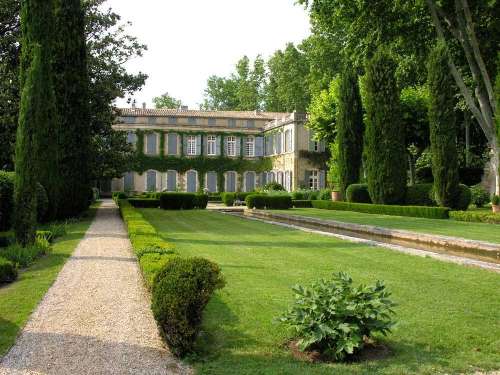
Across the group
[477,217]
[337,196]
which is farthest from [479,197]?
[337,196]

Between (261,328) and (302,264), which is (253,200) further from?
(261,328)

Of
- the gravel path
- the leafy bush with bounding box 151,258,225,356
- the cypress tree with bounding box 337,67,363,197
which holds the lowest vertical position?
the gravel path

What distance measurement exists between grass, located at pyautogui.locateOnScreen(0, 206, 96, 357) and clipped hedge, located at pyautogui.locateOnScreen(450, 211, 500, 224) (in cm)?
1284

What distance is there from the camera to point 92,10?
2325 centimetres

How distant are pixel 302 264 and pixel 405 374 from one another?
452cm

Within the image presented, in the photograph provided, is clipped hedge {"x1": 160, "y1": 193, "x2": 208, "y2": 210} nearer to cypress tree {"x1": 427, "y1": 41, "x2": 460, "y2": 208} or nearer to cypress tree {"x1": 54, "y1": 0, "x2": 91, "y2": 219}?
cypress tree {"x1": 54, "y1": 0, "x2": 91, "y2": 219}

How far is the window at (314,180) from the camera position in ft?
133

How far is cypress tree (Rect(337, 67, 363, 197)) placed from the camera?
2895cm

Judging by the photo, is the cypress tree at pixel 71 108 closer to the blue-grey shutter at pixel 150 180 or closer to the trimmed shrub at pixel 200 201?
the trimmed shrub at pixel 200 201

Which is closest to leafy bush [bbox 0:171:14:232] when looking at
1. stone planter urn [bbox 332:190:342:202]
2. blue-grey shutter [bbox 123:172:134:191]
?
stone planter urn [bbox 332:190:342:202]

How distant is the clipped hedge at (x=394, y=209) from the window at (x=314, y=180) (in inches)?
489

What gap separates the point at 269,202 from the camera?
2819cm

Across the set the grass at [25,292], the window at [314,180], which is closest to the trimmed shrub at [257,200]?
the window at [314,180]

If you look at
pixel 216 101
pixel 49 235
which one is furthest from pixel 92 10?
pixel 216 101
